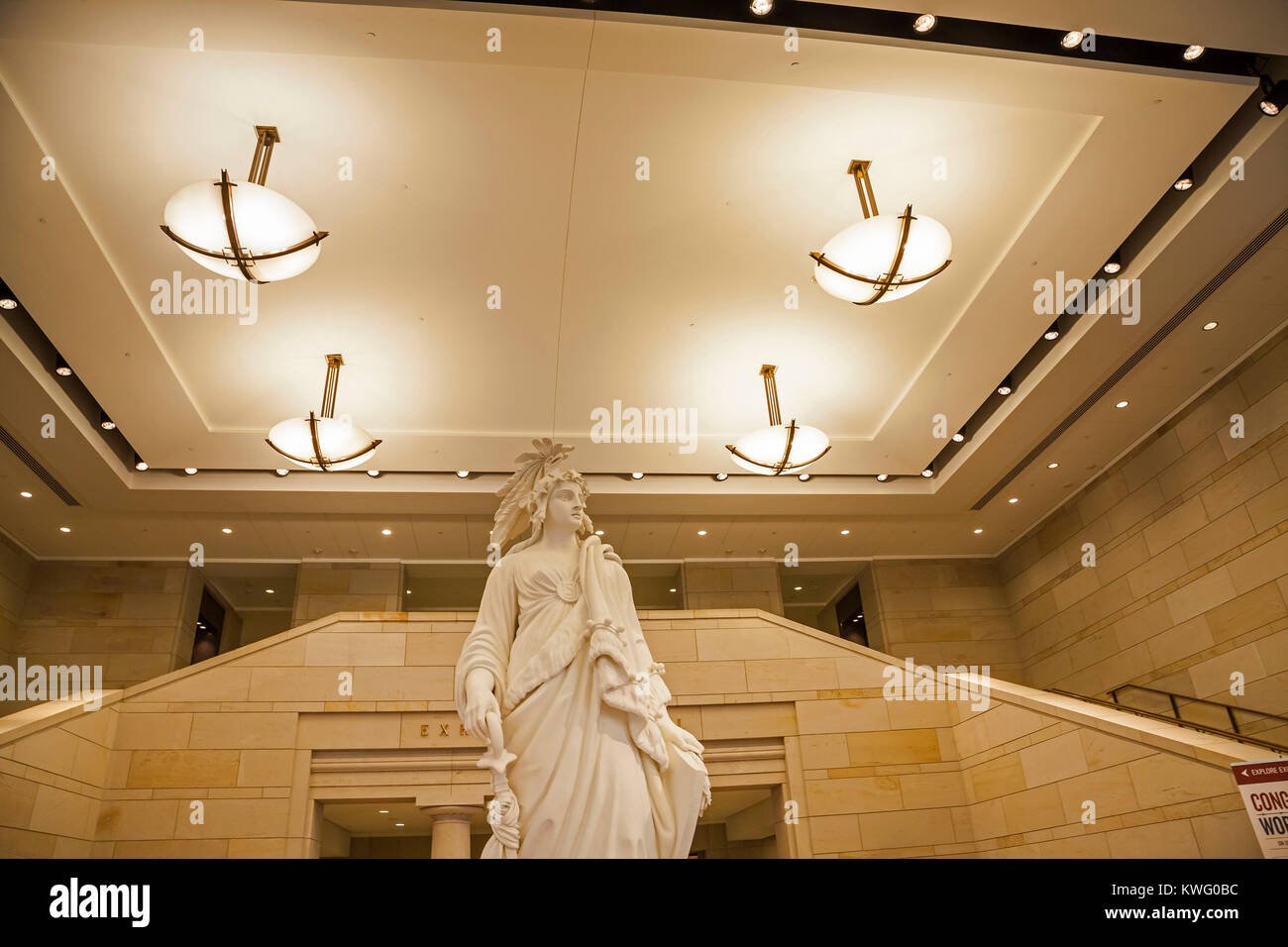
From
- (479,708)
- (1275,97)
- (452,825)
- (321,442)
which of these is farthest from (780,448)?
(479,708)

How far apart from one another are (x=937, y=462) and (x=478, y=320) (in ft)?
22.7

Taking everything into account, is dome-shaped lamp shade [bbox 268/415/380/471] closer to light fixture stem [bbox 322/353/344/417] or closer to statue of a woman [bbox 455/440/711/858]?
light fixture stem [bbox 322/353/344/417]

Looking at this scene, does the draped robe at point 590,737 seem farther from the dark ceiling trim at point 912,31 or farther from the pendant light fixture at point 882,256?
the pendant light fixture at point 882,256

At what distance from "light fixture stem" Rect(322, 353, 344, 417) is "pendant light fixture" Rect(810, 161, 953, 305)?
5180mm

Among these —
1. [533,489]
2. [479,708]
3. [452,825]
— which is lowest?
[452,825]

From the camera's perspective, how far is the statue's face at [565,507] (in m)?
3.96

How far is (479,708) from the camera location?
3244 millimetres

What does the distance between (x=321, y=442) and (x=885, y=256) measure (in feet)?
18.6

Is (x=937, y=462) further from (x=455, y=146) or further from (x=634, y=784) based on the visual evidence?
(x=634, y=784)

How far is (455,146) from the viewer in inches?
247

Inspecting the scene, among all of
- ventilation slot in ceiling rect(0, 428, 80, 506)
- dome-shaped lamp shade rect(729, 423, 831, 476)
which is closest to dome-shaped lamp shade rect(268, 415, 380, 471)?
ventilation slot in ceiling rect(0, 428, 80, 506)

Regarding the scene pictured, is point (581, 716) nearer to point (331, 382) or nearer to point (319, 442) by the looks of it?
point (319, 442)

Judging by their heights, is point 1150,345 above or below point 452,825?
above

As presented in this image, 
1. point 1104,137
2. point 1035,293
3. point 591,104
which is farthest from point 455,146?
point 1035,293
